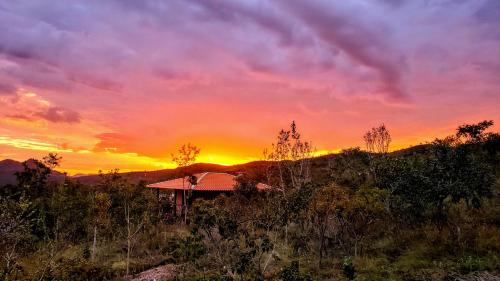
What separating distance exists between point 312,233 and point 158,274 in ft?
31.8

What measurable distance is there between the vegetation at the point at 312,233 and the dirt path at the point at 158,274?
0.34m

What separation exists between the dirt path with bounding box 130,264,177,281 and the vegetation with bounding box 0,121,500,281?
13.2 inches

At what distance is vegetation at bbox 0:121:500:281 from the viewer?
541 inches

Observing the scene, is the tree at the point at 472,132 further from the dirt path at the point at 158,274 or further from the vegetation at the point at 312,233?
the dirt path at the point at 158,274

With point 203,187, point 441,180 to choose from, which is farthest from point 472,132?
point 203,187

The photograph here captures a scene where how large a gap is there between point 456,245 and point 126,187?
17431 mm

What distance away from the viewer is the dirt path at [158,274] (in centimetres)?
1643

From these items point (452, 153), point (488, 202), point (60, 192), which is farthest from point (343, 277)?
point (60, 192)

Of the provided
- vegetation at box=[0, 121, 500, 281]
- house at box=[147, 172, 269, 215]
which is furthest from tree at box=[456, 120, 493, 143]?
house at box=[147, 172, 269, 215]

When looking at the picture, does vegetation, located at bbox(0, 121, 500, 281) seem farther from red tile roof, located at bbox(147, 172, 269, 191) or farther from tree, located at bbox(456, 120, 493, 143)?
red tile roof, located at bbox(147, 172, 269, 191)

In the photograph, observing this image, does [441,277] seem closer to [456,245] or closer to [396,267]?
[396,267]

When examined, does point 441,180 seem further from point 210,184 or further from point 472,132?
point 210,184

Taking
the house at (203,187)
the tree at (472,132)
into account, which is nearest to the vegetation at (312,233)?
the tree at (472,132)

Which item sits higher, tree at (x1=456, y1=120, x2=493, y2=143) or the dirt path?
tree at (x1=456, y1=120, x2=493, y2=143)
